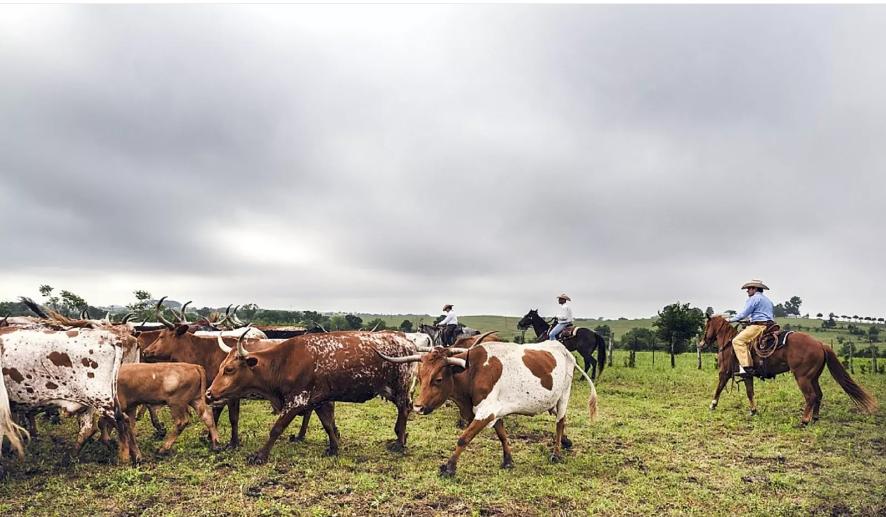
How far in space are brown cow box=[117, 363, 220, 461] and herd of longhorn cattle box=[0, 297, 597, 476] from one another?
1 centimetres

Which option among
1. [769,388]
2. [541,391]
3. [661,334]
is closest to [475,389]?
[541,391]

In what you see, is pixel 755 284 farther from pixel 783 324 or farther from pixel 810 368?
pixel 783 324

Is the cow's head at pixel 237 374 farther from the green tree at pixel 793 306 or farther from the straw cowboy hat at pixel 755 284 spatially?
the green tree at pixel 793 306

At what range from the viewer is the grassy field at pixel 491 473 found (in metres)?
5.42

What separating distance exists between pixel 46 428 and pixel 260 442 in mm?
4069

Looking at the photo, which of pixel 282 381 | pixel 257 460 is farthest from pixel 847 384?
pixel 257 460

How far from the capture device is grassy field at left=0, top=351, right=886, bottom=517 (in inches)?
213

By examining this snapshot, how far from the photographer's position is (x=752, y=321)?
10.9 m

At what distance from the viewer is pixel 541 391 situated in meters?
6.85

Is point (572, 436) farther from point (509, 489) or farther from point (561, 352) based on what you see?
point (509, 489)

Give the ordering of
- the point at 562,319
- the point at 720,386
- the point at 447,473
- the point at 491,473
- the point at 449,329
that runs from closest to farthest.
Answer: the point at 447,473
the point at 491,473
the point at 720,386
the point at 562,319
the point at 449,329

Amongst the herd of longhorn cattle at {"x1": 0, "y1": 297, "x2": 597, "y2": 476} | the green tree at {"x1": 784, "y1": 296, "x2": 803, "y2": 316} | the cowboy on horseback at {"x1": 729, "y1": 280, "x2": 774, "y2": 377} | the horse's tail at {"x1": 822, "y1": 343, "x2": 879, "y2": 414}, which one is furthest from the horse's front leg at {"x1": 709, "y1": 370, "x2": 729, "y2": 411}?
the green tree at {"x1": 784, "y1": 296, "x2": 803, "y2": 316}

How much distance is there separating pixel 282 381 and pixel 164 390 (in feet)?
5.52

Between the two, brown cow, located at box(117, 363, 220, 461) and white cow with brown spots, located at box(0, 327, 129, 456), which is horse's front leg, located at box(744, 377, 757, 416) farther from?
white cow with brown spots, located at box(0, 327, 129, 456)
